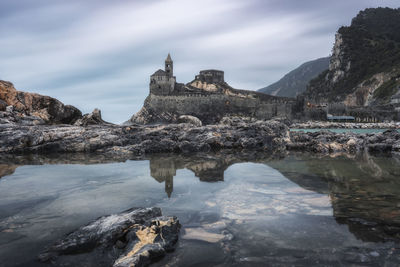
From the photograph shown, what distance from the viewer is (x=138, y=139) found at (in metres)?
10.2

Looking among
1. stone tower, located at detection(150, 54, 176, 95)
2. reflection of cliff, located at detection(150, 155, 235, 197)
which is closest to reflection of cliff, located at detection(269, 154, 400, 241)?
reflection of cliff, located at detection(150, 155, 235, 197)

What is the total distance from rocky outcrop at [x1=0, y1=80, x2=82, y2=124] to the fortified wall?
3917 cm

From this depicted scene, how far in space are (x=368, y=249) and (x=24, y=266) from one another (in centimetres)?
264

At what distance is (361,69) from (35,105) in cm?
9883

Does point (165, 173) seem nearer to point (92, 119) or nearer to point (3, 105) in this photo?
point (92, 119)

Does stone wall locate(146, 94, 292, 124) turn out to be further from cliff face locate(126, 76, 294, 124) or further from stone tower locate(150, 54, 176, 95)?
stone tower locate(150, 54, 176, 95)

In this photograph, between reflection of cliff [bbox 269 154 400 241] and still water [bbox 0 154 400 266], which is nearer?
still water [bbox 0 154 400 266]

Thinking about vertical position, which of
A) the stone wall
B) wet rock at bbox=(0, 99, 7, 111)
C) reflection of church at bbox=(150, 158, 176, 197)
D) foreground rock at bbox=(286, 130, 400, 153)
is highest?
the stone wall

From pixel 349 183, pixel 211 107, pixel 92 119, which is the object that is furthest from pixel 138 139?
pixel 211 107

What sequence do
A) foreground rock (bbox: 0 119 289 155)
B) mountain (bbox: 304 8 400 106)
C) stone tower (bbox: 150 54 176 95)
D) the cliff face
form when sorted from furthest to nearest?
mountain (bbox: 304 8 400 106) → stone tower (bbox: 150 54 176 95) → the cliff face → foreground rock (bbox: 0 119 289 155)

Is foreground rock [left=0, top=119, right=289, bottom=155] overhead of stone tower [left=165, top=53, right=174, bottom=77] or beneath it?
beneath

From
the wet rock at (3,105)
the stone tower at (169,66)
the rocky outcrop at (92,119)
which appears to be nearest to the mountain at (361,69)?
the stone tower at (169,66)

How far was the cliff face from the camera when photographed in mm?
55844

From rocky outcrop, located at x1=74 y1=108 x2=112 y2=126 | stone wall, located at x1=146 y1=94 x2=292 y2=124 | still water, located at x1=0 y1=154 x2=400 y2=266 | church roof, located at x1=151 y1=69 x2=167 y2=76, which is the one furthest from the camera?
church roof, located at x1=151 y1=69 x2=167 y2=76
